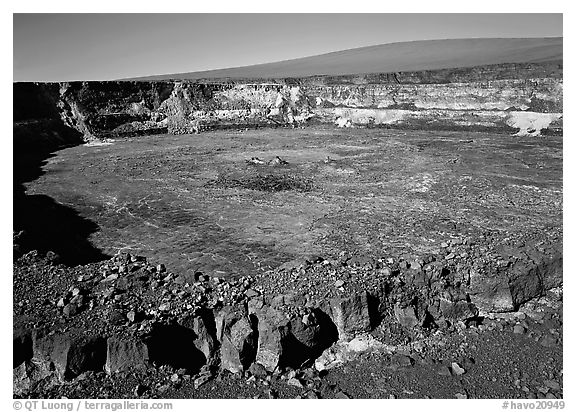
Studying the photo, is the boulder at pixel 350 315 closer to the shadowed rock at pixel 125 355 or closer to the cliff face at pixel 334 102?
the shadowed rock at pixel 125 355

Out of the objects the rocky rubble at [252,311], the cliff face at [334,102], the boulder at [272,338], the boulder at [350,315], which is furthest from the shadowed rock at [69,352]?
the cliff face at [334,102]

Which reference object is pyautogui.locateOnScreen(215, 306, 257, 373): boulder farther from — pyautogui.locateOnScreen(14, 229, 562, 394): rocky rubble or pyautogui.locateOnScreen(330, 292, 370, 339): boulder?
pyautogui.locateOnScreen(330, 292, 370, 339): boulder

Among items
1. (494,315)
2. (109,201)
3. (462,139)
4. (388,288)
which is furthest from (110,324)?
(462,139)

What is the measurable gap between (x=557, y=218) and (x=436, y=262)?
6.30m

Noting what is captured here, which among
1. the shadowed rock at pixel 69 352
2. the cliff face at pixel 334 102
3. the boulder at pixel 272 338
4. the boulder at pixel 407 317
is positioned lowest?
the boulder at pixel 407 317

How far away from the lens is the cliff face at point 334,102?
2791 cm

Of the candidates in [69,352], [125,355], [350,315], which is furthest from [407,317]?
[69,352]

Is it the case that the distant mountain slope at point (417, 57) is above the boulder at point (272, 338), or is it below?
above

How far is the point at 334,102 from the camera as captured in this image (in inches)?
1362

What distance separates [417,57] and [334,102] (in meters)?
25.8

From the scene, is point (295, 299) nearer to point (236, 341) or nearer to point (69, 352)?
point (236, 341)

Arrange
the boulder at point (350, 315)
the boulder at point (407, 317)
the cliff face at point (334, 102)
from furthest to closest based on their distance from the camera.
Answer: the cliff face at point (334, 102) < the boulder at point (407, 317) < the boulder at point (350, 315)

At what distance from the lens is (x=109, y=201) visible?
15719 mm

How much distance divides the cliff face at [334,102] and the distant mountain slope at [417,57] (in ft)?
45.0
